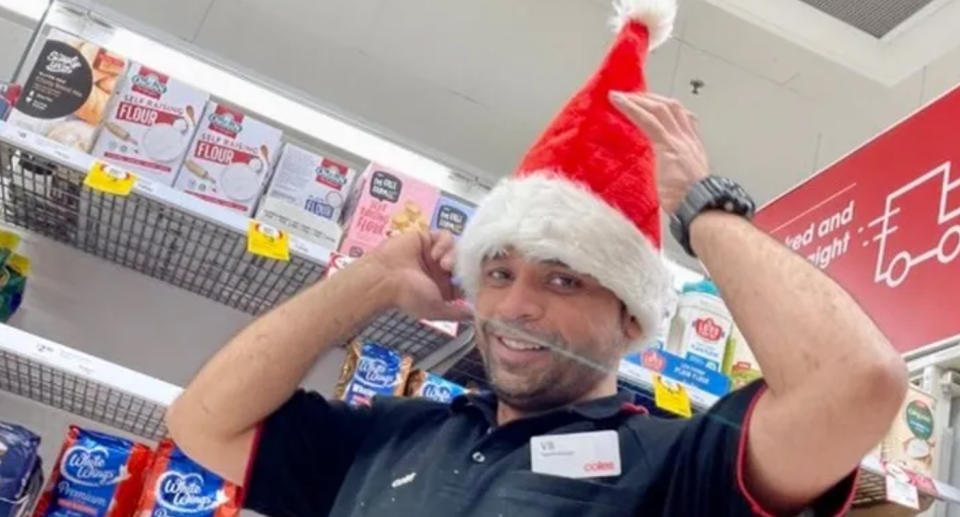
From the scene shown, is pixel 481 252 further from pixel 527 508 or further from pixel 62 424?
pixel 62 424

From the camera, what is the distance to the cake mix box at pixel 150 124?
7.42 feet

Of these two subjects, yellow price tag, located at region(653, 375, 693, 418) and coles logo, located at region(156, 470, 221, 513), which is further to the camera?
yellow price tag, located at region(653, 375, 693, 418)

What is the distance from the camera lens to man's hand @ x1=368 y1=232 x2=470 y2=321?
175 cm

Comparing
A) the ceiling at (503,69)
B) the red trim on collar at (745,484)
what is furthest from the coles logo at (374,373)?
the ceiling at (503,69)

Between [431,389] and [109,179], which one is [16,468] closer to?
[109,179]

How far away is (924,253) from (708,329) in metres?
0.58

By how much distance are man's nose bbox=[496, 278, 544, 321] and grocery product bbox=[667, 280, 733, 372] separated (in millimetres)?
1121

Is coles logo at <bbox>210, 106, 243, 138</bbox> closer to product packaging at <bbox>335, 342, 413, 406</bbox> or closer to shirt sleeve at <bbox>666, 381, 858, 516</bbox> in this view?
product packaging at <bbox>335, 342, 413, 406</bbox>

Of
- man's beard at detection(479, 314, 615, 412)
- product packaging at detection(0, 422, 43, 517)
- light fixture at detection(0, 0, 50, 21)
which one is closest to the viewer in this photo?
man's beard at detection(479, 314, 615, 412)

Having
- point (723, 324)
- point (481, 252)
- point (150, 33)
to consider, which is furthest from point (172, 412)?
point (150, 33)

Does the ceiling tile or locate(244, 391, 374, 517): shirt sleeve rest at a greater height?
the ceiling tile

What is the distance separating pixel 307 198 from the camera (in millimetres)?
2443

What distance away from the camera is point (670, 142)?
4.90 ft

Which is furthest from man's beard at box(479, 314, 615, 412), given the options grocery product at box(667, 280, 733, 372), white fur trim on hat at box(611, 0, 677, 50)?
grocery product at box(667, 280, 733, 372)
